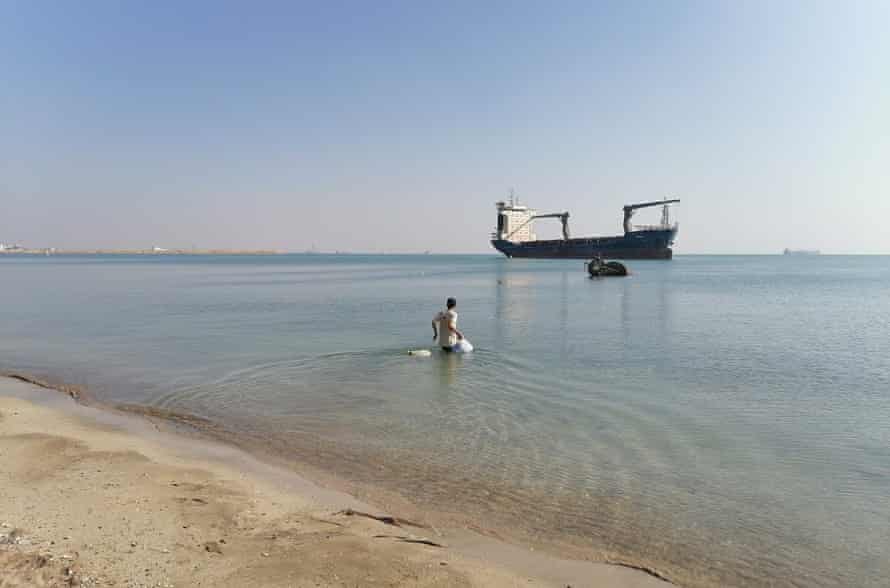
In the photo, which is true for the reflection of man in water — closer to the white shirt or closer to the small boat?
the white shirt

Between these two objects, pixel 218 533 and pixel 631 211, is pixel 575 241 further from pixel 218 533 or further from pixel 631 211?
pixel 218 533

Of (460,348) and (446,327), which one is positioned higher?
(446,327)

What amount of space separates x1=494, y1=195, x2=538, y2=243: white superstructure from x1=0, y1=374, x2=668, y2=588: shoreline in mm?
134770

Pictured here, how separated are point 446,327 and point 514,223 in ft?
418

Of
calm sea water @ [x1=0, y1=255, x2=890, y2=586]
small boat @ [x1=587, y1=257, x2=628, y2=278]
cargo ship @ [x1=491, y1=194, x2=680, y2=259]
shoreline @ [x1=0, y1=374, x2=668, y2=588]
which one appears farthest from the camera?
cargo ship @ [x1=491, y1=194, x2=680, y2=259]

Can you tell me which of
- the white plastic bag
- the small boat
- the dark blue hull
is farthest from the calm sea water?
the dark blue hull

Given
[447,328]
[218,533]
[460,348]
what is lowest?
[460,348]

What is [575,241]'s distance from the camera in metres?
131

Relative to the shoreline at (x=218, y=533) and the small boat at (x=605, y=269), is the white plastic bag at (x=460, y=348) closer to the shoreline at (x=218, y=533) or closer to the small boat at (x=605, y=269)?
the shoreline at (x=218, y=533)

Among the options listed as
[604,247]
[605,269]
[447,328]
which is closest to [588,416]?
[447,328]

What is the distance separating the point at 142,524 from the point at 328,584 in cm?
207

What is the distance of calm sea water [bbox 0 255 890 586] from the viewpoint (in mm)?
5879

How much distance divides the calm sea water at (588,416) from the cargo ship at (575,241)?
321 feet

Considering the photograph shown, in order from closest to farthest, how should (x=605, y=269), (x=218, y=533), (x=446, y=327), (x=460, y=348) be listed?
1. (x=218, y=533)
2. (x=446, y=327)
3. (x=460, y=348)
4. (x=605, y=269)
